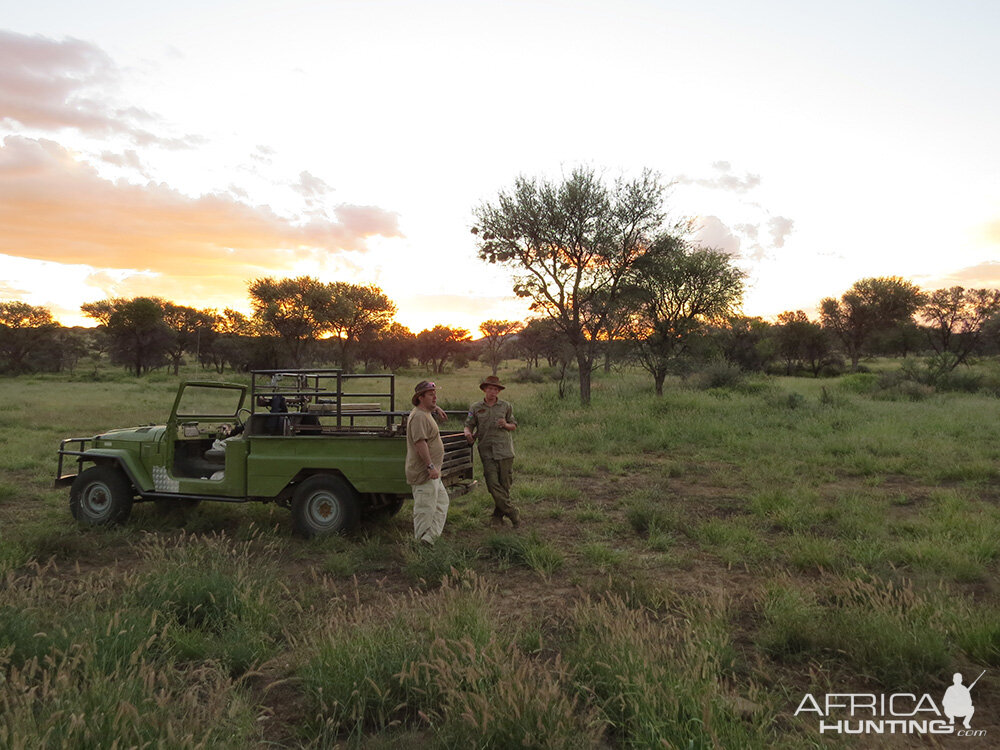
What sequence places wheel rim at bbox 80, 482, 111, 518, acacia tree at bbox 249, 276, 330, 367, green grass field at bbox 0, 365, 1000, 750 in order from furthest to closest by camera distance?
acacia tree at bbox 249, 276, 330, 367 < wheel rim at bbox 80, 482, 111, 518 < green grass field at bbox 0, 365, 1000, 750

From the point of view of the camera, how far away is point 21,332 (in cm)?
5553

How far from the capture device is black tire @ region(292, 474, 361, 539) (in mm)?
7527

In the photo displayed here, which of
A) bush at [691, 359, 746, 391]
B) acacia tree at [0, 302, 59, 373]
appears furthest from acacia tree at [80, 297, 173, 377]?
bush at [691, 359, 746, 391]

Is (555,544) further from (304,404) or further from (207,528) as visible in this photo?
(207,528)

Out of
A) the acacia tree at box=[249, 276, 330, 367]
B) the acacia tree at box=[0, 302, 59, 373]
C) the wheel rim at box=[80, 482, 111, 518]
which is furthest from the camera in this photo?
the acacia tree at box=[0, 302, 59, 373]

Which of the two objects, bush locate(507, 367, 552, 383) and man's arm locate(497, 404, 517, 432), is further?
bush locate(507, 367, 552, 383)

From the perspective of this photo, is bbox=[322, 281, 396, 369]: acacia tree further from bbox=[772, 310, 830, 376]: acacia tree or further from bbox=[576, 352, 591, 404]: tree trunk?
bbox=[772, 310, 830, 376]: acacia tree

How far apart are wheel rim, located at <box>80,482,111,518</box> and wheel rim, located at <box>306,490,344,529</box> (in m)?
2.67

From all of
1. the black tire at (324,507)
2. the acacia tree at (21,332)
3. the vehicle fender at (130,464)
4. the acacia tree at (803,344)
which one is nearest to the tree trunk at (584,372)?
the black tire at (324,507)

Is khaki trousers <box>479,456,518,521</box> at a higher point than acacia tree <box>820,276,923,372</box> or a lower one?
lower

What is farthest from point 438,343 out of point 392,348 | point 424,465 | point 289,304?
point 424,465

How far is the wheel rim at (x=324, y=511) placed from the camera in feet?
24.8

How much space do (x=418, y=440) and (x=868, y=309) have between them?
54.5m

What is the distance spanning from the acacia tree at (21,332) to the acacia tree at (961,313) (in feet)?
239
